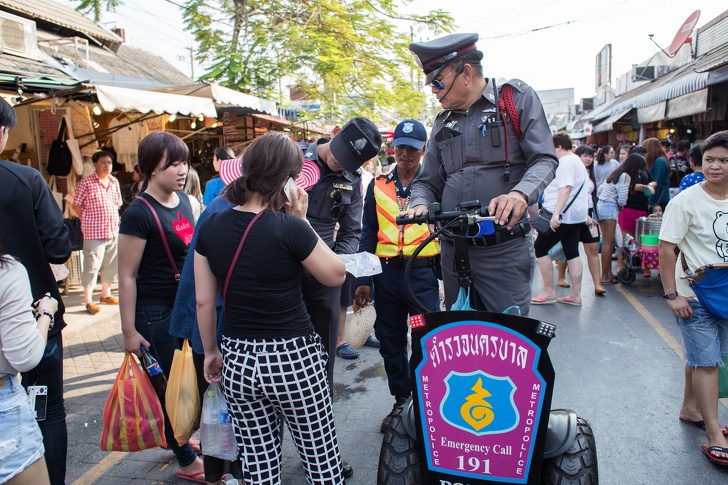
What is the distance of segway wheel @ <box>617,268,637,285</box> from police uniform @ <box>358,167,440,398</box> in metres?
5.31

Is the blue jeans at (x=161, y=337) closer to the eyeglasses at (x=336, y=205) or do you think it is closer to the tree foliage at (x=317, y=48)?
the eyeglasses at (x=336, y=205)

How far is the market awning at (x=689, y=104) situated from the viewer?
9672 millimetres

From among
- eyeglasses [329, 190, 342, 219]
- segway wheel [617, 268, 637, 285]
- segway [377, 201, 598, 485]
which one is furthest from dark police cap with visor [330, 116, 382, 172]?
segway wheel [617, 268, 637, 285]

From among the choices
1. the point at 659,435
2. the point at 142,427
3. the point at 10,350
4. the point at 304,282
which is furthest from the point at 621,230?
the point at 10,350

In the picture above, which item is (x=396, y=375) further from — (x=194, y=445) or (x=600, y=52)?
(x=600, y=52)

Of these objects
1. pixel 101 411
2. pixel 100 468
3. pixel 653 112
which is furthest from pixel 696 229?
pixel 653 112

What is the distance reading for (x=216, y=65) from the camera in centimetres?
1198

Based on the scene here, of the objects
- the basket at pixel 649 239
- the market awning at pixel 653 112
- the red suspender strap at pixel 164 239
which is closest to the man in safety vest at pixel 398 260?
the red suspender strap at pixel 164 239

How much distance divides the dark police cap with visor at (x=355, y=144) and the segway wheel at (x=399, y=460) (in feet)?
5.90

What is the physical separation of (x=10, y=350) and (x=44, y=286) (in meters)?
0.74

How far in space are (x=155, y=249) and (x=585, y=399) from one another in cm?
341

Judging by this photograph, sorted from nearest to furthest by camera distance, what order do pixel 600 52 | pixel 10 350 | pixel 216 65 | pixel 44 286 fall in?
pixel 10 350 < pixel 44 286 < pixel 216 65 < pixel 600 52

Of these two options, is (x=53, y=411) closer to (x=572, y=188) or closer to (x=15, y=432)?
(x=15, y=432)

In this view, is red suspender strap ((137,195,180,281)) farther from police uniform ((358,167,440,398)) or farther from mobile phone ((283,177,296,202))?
police uniform ((358,167,440,398))
